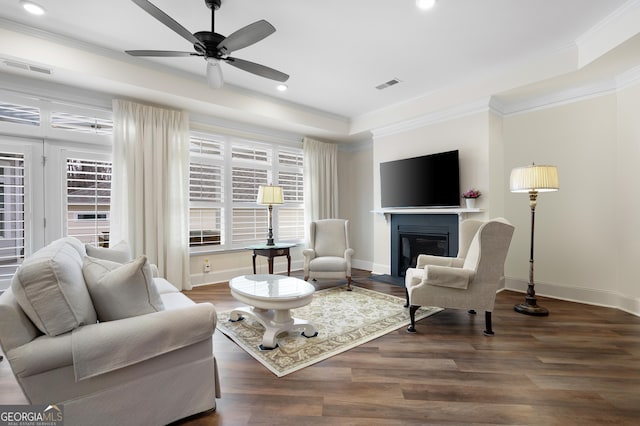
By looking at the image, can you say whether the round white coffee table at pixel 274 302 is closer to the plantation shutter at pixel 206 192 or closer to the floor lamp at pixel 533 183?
the plantation shutter at pixel 206 192

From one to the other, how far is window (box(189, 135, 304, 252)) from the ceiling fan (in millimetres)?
2257

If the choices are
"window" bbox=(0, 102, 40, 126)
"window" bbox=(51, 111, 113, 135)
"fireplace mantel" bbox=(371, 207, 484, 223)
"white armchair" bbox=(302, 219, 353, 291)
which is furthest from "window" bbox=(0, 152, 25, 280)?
"fireplace mantel" bbox=(371, 207, 484, 223)

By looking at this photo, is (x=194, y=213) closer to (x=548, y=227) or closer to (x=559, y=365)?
(x=559, y=365)

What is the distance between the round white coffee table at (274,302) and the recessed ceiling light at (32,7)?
3.01 metres

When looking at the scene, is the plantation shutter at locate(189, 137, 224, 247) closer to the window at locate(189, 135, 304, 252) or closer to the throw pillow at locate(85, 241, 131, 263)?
the window at locate(189, 135, 304, 252)

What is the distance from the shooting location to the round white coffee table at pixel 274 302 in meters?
2.46

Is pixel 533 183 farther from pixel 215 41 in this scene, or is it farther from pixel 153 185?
pixel 153 185

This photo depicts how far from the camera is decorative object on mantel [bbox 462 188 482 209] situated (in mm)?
4027

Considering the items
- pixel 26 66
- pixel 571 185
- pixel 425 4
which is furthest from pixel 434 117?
pixel 26 66

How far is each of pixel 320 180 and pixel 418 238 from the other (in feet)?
7.29

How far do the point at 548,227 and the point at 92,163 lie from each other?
6.07 meters

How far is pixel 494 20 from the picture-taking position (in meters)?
2.81

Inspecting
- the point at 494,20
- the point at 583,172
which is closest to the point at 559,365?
the point at 583,172

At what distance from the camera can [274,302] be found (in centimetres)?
244
